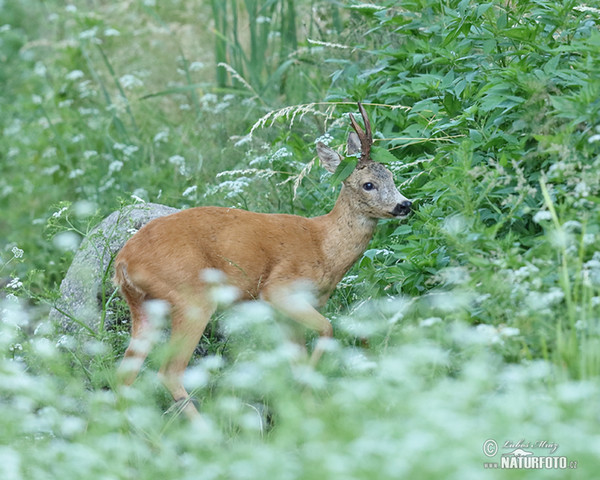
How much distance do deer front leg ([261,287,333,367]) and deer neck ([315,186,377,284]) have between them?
0.90ft

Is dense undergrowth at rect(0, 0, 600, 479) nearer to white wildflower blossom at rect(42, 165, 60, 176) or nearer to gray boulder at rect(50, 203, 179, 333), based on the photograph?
white wildflower blossom at rect(42, 165, 60, 176)

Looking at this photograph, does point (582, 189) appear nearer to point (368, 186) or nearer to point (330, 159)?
point (368, 186)

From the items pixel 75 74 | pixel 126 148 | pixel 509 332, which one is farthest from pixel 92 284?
pixel 75 74

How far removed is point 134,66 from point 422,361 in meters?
6.35

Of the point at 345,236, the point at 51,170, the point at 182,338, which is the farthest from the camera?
the point at 51,170

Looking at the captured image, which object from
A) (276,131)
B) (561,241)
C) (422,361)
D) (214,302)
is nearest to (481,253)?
(561,241)

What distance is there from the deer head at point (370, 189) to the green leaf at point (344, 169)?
0.20 feet

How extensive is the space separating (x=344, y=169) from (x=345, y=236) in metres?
0.33

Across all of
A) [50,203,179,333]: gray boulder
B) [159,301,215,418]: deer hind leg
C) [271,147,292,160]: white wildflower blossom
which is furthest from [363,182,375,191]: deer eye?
[50,203,179,333]: gray boulder

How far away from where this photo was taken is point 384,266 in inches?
173

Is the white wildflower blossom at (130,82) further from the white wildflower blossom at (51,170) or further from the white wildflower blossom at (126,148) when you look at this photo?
the white wildflower blossom at (51,170)

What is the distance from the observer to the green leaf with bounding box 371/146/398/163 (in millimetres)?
4359

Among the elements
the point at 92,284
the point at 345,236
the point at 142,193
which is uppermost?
the point at 345,236

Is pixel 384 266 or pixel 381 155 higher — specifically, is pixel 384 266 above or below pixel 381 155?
below
